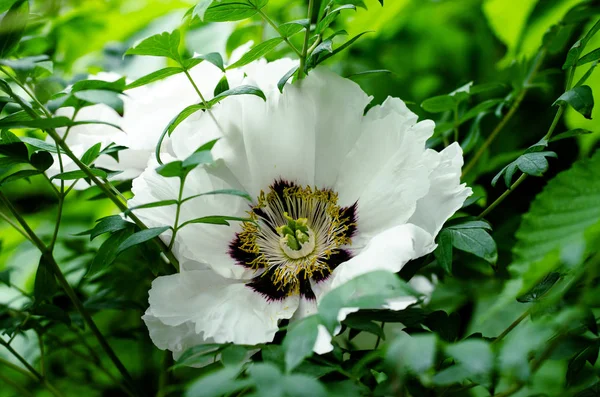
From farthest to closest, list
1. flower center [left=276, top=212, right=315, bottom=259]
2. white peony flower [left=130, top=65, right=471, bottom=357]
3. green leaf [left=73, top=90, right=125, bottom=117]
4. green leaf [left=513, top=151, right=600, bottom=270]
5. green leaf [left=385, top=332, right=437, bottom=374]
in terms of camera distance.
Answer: green leaf [left=513, top=151, right=600, bottom=270] → flower center [left=276, top=212, right=315, bottom=259] → white peony flower [left=130, top=65, right=471, bottom=357] → green leaf [left=73, top=90, right=125, bottom=117] → green leaf [left=385, top=332, right=437, bottom=374]

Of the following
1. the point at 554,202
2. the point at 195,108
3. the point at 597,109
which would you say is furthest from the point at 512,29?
the point at 195,108

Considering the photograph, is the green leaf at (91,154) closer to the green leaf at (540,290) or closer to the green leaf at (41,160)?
the green leaf at (41,160)

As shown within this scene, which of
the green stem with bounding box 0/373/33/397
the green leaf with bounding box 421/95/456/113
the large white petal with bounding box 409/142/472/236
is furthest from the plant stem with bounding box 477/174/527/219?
the green stem with bounding box 0/373/33/397

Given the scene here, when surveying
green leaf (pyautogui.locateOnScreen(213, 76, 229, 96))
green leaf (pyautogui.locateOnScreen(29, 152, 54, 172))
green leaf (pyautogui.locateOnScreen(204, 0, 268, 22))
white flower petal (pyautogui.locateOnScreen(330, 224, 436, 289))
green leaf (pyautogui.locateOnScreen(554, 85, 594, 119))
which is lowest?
white flower petal (pyautogui.locateOnScreen(330, 224, 436, 289))

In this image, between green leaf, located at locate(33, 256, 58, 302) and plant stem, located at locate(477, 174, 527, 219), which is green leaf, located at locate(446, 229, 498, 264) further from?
green leaf, located at locate(33, 256, 58, 302)

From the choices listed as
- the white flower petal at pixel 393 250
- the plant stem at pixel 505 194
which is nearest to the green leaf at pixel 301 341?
the white flower petal at pixel 393 250

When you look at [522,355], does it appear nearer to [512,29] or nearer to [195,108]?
[195,108]

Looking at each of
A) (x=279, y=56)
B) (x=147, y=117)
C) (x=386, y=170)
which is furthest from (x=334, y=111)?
(x=279, y=56)

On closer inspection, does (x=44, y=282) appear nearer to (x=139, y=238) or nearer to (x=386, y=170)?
(x=139, y=238)
